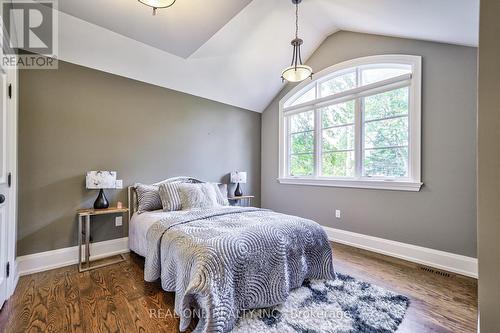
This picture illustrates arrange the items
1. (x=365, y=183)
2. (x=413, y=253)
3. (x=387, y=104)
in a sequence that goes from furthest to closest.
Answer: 1. (x=365, y=183)
2. (x=387, y=104)
3. (x=413, y=253)

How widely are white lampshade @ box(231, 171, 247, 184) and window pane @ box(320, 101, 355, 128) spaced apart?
1.78 m

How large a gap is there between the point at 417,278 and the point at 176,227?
262cm

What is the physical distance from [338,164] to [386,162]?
0.74m

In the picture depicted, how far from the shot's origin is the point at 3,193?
1.86 m

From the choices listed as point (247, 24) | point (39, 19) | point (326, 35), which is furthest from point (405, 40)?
point (39, 19)

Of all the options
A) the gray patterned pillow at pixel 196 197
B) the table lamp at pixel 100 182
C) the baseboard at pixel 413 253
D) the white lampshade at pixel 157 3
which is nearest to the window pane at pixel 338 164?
the baseboard at pixel 413 253

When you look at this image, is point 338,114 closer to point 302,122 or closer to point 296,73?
point 302,122

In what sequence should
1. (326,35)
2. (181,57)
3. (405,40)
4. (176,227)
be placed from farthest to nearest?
(326,35) → (181,57) → (405,40) → (176,227)

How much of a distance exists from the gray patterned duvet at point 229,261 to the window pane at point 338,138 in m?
1.95

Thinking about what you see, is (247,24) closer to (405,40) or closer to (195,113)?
(195,113)

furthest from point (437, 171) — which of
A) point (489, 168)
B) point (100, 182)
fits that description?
point (100, 182)

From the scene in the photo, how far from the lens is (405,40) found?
9.95 feet

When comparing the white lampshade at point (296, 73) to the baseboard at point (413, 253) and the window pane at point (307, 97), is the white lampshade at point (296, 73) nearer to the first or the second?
the window pane at point (307, 97)

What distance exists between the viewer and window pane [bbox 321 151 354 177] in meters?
3.64
